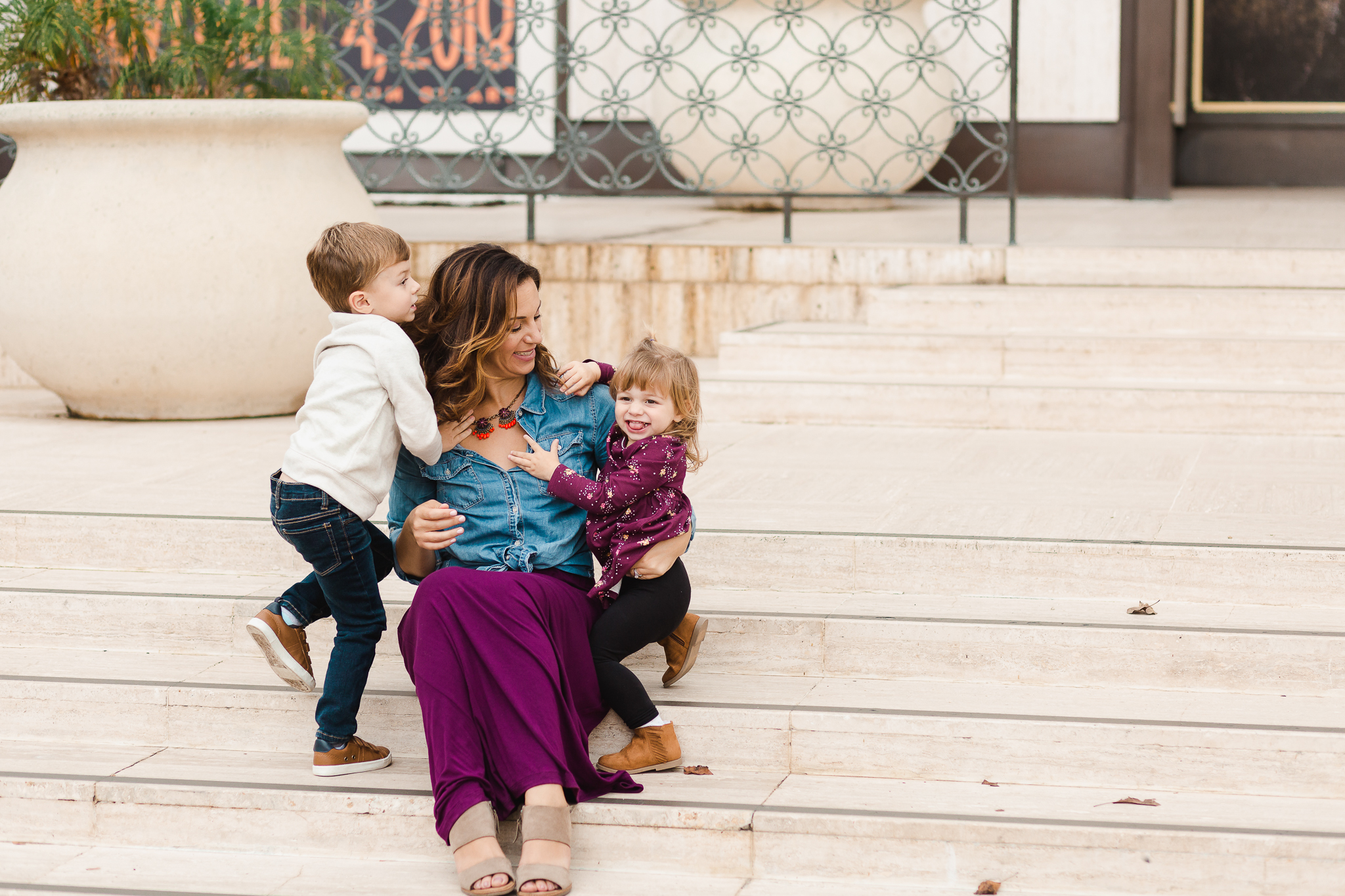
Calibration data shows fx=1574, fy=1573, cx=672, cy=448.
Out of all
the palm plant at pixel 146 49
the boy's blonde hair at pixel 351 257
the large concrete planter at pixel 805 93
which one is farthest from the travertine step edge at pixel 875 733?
the large concrete planter at pixel 805 93

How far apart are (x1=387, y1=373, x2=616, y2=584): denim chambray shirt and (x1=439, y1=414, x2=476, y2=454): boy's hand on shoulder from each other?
19 millimetres

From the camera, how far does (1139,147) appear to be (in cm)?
920

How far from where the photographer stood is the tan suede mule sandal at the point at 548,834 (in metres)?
2.72

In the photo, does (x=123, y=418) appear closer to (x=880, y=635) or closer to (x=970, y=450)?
(x=970, y=450)

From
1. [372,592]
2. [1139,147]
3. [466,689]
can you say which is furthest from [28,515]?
[1139,147]

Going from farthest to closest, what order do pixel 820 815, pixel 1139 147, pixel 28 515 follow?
pixel 1139 147
pixel 28 515
pixel 820 815

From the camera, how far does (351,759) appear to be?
3.14m

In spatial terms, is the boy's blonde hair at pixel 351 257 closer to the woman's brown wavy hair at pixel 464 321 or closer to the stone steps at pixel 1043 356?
the woman's brown wavy hair at pixel 464 321

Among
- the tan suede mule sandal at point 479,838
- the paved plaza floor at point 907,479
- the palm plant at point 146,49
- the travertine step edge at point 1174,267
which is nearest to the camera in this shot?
the tan suede mule sandal at point 479,838

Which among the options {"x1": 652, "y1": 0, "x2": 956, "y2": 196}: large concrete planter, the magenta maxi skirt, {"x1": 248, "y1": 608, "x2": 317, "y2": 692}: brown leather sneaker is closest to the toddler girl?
the magenta maxi skirt

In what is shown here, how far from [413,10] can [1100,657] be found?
24.5 ft

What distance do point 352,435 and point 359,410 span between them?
0.16ft

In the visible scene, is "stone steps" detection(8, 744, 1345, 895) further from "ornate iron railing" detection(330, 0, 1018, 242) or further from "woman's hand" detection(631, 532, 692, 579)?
"ornate iron railing" detection(330, 0, 1018, 242)

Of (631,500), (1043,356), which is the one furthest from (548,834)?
(1043,356)
